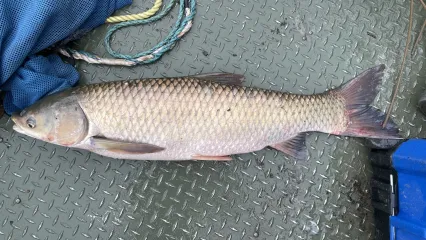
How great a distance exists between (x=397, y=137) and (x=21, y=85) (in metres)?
2.14

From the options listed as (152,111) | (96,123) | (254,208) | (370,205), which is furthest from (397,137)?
(96,123)

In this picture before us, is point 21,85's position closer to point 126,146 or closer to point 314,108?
point 126,146

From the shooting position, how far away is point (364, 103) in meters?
2.33

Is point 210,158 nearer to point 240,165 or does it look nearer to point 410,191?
point 240,165

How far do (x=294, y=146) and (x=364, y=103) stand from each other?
481mm

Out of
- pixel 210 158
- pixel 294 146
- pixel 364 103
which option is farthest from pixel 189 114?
pixel 364 103

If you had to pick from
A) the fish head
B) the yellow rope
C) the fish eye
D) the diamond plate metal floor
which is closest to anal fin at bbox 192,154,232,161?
the diamond plate metal floor

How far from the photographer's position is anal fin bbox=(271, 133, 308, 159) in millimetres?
2314

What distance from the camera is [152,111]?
204cm

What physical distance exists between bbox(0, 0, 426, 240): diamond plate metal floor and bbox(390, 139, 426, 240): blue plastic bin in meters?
0.33

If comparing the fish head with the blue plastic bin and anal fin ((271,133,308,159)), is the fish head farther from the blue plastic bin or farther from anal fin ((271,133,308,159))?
the blue plastic bin

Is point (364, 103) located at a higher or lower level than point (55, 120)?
lower

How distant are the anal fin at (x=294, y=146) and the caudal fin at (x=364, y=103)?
10.3 inches

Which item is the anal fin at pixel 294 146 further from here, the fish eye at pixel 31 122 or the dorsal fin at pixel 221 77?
the fish eye at pixel 31 122
